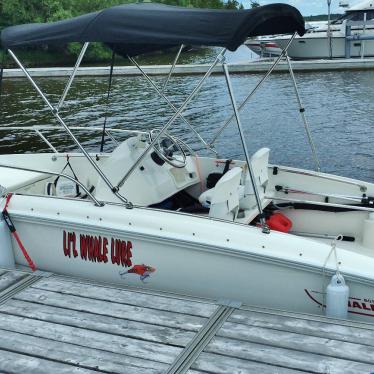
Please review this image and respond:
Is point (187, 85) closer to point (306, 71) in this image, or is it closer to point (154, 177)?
point (306, 71)

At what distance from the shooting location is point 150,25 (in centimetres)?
429

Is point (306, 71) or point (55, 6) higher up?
point (55, 6)

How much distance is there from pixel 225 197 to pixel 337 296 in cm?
133

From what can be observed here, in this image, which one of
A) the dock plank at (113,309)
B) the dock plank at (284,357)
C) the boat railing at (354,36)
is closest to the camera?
the dock plank at (284,357)

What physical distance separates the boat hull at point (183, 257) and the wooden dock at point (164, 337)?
38 cm

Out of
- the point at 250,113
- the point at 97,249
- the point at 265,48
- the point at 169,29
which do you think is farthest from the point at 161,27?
the point at 265,48

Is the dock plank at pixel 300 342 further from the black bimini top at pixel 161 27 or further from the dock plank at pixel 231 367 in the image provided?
the black bimini top at pixel 161 27

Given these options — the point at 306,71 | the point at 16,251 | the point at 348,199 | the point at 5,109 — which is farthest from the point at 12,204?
the point at 306,71

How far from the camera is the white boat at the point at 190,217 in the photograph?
4102 mm

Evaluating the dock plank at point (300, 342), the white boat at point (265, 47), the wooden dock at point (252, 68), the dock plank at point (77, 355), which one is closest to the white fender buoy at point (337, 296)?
the dock plank at point (300, 342)

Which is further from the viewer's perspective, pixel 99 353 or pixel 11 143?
pixel 11 143

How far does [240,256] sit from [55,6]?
1538 inches

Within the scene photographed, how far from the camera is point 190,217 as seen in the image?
4473 mm

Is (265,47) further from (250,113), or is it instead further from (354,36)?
(250,113)
